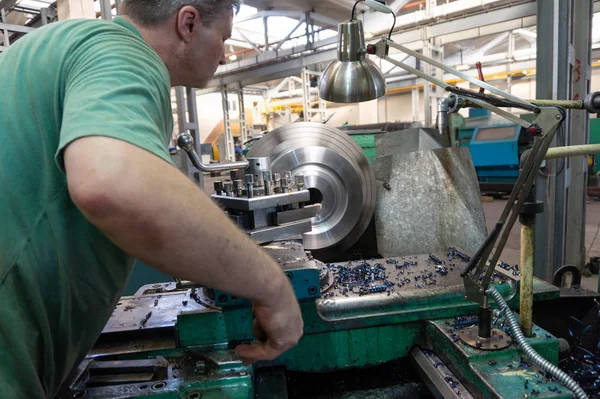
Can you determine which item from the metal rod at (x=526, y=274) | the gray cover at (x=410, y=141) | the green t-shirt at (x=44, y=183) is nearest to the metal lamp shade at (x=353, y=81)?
the metal rod at (x=526, y=274)

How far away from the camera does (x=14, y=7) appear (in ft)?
8.79

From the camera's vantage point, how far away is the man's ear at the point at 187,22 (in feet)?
1.91

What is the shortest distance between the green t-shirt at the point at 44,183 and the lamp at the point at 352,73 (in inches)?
28.7

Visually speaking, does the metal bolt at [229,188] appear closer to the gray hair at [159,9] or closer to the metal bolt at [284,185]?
the metal bolt at [284,185]

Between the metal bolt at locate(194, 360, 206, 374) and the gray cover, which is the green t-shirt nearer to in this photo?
the metal bolt at locate(194, 360, 206, 374)

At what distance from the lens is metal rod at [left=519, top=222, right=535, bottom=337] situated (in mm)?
750

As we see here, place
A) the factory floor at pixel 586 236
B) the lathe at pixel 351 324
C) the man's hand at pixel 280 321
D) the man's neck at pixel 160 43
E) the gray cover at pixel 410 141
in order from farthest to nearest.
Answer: the factory floor at pixel 586 236 → the gray cover at pixel 410 141 → the lathe at pixel 351 324 → the man's neck at pixel 160 43 → the man's hand at pixel 280 321

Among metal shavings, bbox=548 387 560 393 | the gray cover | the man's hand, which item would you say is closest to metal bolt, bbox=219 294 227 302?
the man's hand

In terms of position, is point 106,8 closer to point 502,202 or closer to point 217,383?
point 217,383

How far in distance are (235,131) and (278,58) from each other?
17.3 ft

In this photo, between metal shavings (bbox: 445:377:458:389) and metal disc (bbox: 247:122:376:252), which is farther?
metal disc (bbox: 247:122:376:252)

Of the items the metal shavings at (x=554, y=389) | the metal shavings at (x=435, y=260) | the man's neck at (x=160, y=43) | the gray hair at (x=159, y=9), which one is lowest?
the metal shavings at (x=554, y=389)

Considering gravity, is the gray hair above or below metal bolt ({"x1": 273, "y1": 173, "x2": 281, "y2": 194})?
above

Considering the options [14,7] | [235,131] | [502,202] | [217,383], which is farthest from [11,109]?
[235,131]
